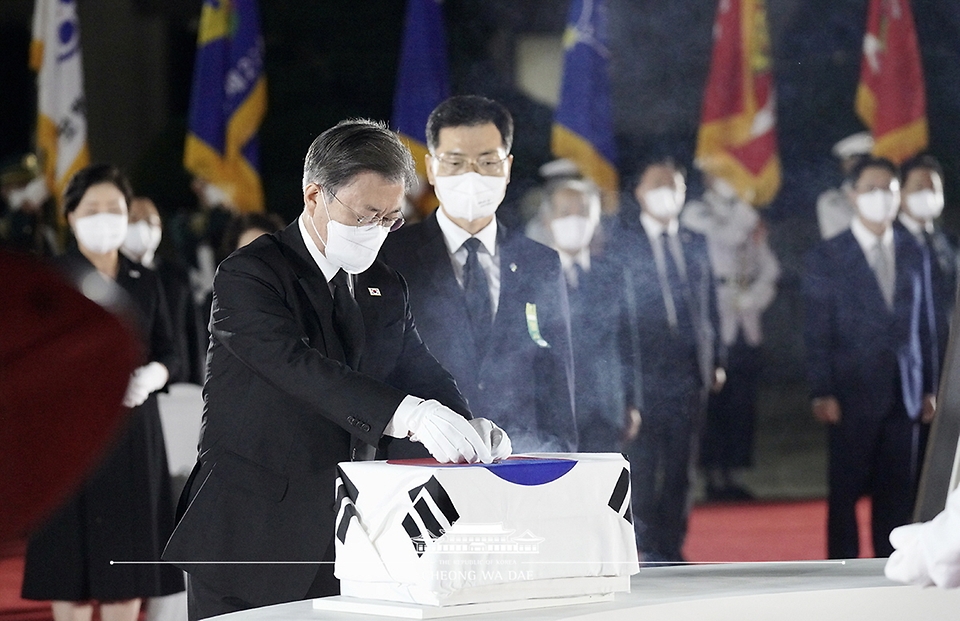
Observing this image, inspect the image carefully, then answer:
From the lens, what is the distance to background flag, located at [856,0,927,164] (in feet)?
7.05

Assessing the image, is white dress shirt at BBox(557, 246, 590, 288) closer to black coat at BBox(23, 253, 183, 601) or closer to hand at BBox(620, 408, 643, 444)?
hand at BBox(620, 408, 643, 444)

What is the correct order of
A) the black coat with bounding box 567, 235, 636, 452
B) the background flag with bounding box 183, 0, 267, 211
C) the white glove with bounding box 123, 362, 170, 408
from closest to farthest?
the black coat with bounding box 567, 235, 636, 452 → the white glove with bounding box 123, 362, 170, 408 → the background flag with bounding box 183, 0, 267, 211

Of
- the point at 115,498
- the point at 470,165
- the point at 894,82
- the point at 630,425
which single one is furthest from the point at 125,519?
the point at 894,82

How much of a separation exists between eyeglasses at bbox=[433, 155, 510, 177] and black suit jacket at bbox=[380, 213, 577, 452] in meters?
0.09

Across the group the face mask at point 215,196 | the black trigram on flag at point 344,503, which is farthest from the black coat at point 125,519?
the face mask at point 215,196

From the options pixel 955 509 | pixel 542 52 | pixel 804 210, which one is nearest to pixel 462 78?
pixel 542 52

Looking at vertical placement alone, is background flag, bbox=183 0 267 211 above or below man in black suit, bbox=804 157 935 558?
above

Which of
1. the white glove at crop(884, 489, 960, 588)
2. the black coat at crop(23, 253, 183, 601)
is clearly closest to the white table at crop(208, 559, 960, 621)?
the white glove at crop(884, 489, 960, 588)

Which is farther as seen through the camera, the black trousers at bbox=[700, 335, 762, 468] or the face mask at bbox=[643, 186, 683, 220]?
the black trousers at bbox=[700, 335, 762, 468]

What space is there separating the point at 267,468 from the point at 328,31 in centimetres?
694

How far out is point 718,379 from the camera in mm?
2953

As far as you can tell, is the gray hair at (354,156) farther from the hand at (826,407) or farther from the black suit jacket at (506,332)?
the hand at (826,407)

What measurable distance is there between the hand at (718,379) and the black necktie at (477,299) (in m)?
0.87

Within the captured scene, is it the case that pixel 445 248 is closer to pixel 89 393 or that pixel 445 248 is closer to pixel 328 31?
pixel 89 393
